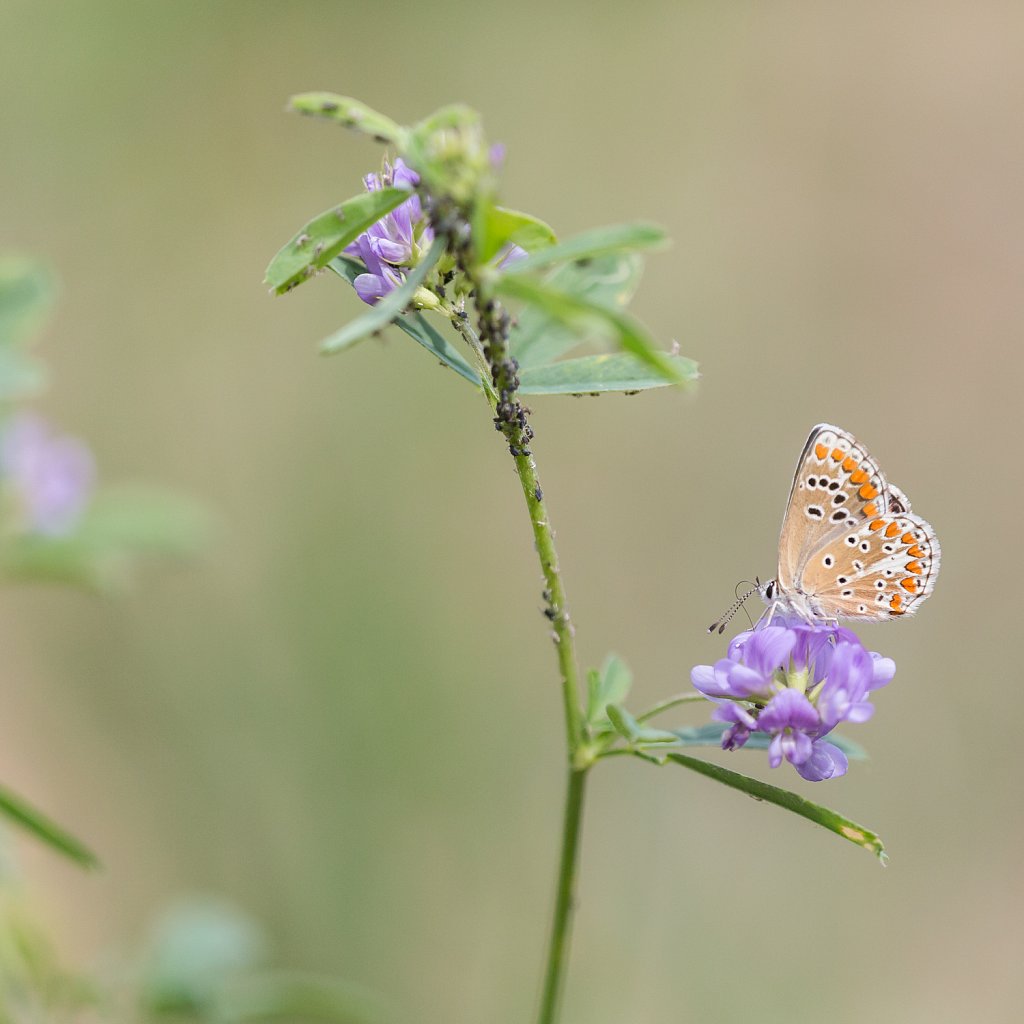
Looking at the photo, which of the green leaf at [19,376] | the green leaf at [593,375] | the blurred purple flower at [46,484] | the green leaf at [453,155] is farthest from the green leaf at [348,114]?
the blurred purple flower at [46,484]

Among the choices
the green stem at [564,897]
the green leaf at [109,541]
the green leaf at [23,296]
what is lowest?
the green stem at [564,897]

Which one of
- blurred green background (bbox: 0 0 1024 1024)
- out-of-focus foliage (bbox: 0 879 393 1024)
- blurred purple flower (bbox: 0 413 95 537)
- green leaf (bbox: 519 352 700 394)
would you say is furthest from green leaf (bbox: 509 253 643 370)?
blurred green background (bbox: 0 0 1024 1024)

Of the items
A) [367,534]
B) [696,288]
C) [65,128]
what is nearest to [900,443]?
[696,288]

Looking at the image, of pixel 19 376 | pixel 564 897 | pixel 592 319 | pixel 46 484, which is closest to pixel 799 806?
pixel 564 897

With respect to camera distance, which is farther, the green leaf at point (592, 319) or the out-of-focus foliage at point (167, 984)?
the out-of-focus foliage at point (167, 984)

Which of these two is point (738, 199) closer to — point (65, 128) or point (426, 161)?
point (65, 128)

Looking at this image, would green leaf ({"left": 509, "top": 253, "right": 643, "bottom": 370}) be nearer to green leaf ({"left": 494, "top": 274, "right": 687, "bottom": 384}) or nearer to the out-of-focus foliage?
green leaf ({"left": 494, "top": 274, "right": 687, "bottom": 384})

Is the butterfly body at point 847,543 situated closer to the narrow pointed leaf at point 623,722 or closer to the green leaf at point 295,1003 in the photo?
the narrow pointed leaf at point 623,722
